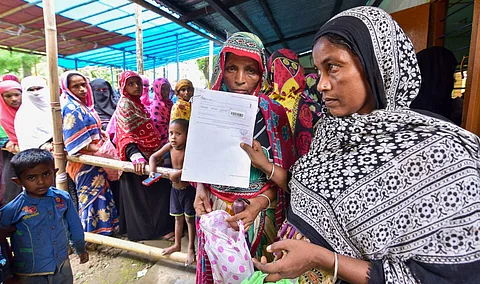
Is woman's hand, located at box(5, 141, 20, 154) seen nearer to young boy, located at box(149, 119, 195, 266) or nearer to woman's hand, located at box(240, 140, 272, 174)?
young boy, located at box(149, 119, 195, 266)

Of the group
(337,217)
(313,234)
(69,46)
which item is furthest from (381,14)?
(69,46)

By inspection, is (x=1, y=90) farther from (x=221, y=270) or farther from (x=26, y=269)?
(x=221, y=270)

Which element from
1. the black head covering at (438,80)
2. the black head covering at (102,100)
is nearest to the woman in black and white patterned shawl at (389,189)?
the black head covering at (438,80)

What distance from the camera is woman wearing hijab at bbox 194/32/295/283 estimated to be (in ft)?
4.87

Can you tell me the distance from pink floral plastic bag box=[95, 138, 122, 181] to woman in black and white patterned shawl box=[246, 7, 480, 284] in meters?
2.99

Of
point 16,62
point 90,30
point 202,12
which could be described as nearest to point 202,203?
point 202,12

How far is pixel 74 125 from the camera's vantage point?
9.93 ft

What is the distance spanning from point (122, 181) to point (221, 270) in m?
2.61

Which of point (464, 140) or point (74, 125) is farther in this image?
point (74, 125)

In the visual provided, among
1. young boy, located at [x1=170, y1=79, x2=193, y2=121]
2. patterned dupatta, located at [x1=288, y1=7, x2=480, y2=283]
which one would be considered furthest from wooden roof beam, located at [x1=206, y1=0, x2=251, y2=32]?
patterned dupatta, located at [x1=288, y1=7, x2=480, y2=283]

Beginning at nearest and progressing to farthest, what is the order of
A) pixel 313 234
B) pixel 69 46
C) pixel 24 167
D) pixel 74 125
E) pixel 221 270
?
pixel 313 234 → pixel 221 270 → pixel 24 167 → pixel 74 125 → pixel 69 46

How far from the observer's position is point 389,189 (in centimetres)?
86

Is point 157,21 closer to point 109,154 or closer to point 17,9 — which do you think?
point 17,9

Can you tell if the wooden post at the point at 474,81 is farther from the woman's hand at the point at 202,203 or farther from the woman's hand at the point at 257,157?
the woman's hand at the point at 202,203
